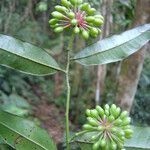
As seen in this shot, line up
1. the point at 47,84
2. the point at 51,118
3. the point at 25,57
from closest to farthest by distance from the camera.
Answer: the point at 25,57 → the point at 51,118 → the point at 47,84

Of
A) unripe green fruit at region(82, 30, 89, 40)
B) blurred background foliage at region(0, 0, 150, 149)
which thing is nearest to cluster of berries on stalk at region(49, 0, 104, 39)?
unripe green fruit at region(82, 30, 89, 40)

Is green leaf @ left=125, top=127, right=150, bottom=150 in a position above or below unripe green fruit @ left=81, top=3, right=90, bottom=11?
below

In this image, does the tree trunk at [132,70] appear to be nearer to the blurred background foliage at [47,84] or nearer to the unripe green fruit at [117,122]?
the unripe green fruit at [117,122]

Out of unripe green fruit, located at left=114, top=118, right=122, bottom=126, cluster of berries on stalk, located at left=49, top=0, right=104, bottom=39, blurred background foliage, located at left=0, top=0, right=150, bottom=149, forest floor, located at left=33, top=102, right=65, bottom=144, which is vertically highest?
cluster of berries on stalk, located at left=49, top=0, right=104, bottom=39

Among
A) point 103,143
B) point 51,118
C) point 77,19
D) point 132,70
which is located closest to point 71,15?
point 77,19

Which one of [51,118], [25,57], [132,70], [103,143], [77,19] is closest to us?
[103,143]

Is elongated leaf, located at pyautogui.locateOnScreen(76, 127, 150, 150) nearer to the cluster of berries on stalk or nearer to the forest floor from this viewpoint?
the cluster of berries on stalk

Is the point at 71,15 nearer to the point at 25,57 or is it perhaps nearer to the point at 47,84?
the point at 25,57
